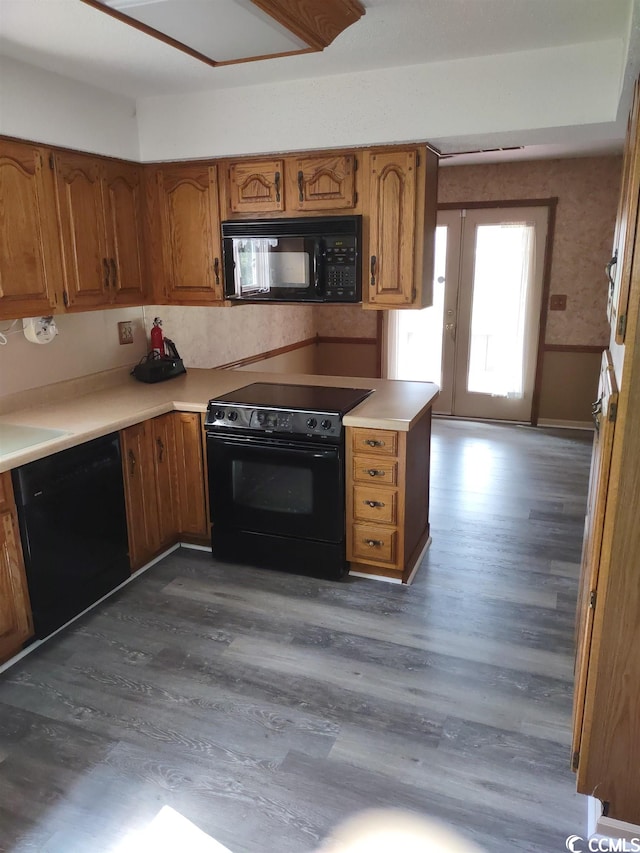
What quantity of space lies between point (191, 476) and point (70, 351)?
919 mm

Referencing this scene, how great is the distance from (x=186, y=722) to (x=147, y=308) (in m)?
2.49

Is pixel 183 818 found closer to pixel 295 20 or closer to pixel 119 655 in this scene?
pixel 119 655

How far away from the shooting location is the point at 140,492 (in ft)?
10.5

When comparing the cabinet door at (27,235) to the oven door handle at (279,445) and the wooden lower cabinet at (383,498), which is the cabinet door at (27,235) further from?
the wooden lower cabinet at (383,498)

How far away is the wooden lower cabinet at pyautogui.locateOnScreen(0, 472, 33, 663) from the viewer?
7.93 ft

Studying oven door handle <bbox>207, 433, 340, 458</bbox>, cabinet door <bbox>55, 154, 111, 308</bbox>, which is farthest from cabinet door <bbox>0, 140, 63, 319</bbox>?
oven door handle <bbox>207, 433, 340, 458</bbox>

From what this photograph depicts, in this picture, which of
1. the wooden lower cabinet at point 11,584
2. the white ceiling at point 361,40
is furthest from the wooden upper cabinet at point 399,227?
the wooden lower cabinet at point 11,584

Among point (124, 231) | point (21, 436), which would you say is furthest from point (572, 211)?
point (21, 436)

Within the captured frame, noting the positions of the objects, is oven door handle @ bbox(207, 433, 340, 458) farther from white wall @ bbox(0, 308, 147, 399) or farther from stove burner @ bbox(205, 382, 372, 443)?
white wall @ bbox(0, 308, 147, 399)

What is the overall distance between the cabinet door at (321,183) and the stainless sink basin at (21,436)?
1.65 metres

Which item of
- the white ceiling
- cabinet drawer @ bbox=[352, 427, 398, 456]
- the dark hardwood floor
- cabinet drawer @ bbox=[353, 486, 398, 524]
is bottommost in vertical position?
the dark hardwood floor

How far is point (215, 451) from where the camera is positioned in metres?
3.27

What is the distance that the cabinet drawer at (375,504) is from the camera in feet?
9.98

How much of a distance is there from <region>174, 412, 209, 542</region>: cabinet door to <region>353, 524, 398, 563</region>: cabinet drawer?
0.87 metres
